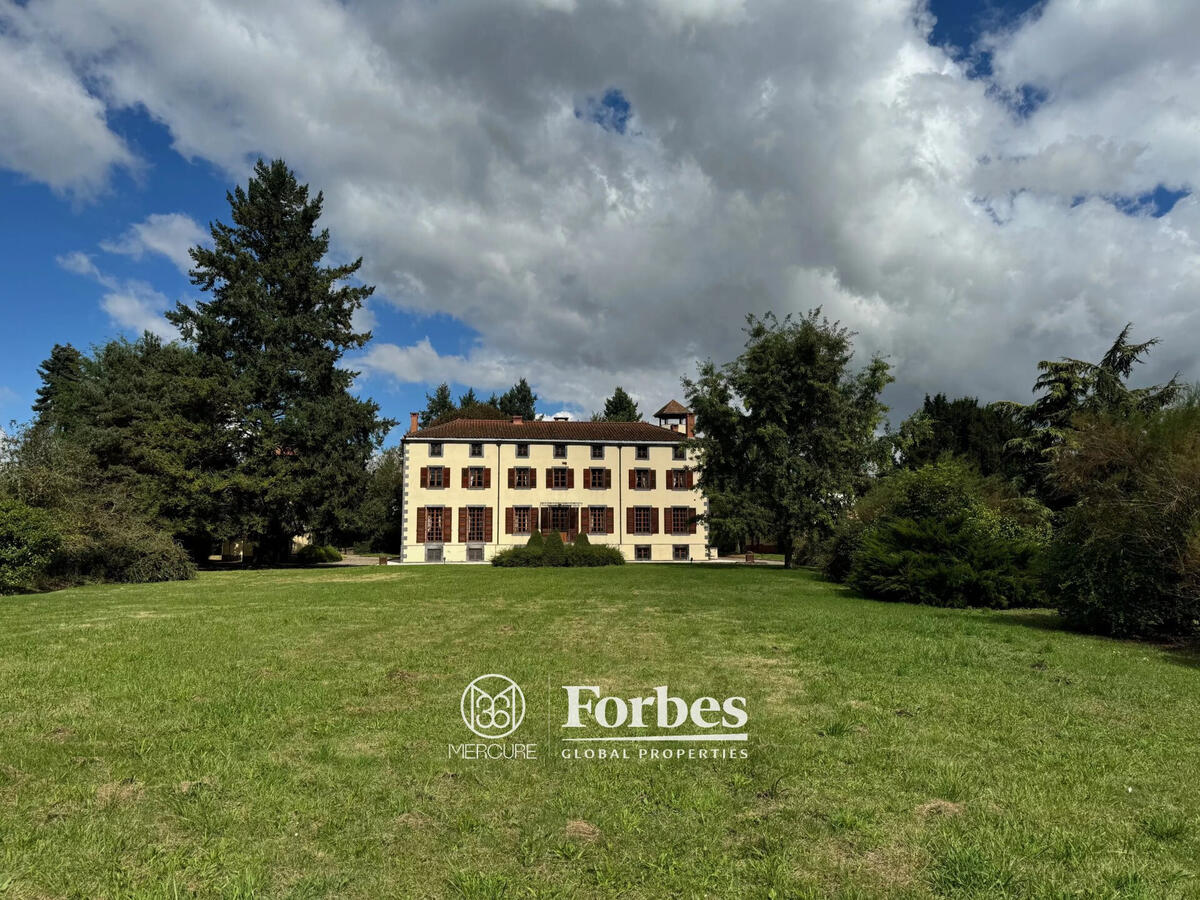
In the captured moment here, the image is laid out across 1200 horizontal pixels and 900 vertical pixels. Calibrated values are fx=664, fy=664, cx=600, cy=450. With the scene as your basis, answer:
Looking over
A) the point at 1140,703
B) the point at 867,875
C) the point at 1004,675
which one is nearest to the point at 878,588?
the point at 1004,675

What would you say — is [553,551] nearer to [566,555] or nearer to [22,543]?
[566,555]

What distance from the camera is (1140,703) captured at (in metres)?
6.07

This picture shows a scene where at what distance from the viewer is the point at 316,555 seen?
40.6 m

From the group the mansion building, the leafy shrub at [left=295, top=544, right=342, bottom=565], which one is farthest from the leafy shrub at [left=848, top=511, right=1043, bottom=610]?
the leafy shrub at [left=295, top=544, right=342, bottom=565]

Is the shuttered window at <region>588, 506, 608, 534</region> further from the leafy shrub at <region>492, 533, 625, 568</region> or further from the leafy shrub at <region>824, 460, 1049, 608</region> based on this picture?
the leafy shrub at <region>824, 460, 1049, 608</region>

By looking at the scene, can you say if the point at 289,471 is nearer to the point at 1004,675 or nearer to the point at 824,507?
the point at 824,507

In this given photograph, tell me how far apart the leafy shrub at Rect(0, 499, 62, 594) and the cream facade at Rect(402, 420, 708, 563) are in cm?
1956

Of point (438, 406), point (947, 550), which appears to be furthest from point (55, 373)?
point (947, 550)

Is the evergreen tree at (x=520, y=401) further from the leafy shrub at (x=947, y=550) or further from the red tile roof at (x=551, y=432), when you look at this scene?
the leafy shrub at (x=947, y=550)

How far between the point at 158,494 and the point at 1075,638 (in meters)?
30.4

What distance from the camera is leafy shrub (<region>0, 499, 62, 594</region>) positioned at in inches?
653

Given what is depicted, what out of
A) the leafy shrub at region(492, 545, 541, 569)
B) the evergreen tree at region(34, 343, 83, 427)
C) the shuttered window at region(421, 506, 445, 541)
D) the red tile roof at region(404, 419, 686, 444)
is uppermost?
the evergreen tree at region(34, 343, 83, 427)

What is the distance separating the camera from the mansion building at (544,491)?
36938mm

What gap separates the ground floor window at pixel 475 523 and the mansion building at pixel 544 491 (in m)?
0.06
